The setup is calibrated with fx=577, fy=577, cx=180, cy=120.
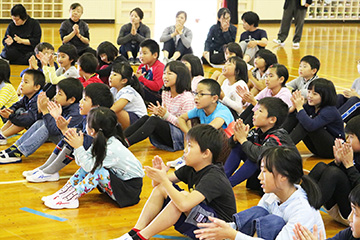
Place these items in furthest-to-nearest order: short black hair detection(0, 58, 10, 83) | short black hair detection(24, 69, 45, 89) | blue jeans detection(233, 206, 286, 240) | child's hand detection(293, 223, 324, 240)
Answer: short black hair detection(0, 58, 10, 83) → short black hair detection(24, 69, 45, 89) → blue jeans detection(233, 206, 286, 240) → child's hand detection(293, 223, 324, 240)

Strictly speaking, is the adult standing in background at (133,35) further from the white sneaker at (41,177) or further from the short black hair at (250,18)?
the white sneaker at (41,177)

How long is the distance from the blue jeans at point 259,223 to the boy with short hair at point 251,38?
4.56 meters

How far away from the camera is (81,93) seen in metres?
4.28

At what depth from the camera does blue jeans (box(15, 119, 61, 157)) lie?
13.5 ft

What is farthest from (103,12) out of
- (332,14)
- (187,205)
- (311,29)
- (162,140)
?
(187,205)

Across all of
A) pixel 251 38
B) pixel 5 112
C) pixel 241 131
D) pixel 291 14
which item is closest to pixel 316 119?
pixel 241 131

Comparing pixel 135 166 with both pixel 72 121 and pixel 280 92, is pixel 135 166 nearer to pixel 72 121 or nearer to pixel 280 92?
pixel 72 121

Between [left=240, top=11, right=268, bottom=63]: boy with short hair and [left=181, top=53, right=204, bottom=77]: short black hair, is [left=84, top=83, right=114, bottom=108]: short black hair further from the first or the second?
[left=240, top=11, right=268, bottom=63]: boy with short hair

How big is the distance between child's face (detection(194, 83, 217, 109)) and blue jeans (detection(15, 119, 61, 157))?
1041 millimetres

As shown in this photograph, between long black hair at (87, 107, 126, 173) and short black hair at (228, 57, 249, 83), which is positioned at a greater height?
short black hair at (228, 57, 249, 83)

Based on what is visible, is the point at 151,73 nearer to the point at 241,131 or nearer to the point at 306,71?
the point at 306,71

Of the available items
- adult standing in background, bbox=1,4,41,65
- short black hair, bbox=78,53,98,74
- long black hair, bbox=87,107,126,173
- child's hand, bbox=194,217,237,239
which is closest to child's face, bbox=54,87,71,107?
long black hair, bbox=87,107,126,173

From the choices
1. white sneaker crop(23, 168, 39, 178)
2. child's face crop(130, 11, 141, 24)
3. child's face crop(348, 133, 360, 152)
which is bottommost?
white sneaker crop(23, 168, 39, 178)

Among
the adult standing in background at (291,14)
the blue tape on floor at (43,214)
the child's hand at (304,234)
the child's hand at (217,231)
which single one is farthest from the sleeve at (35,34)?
the child's hand at (304,234)
